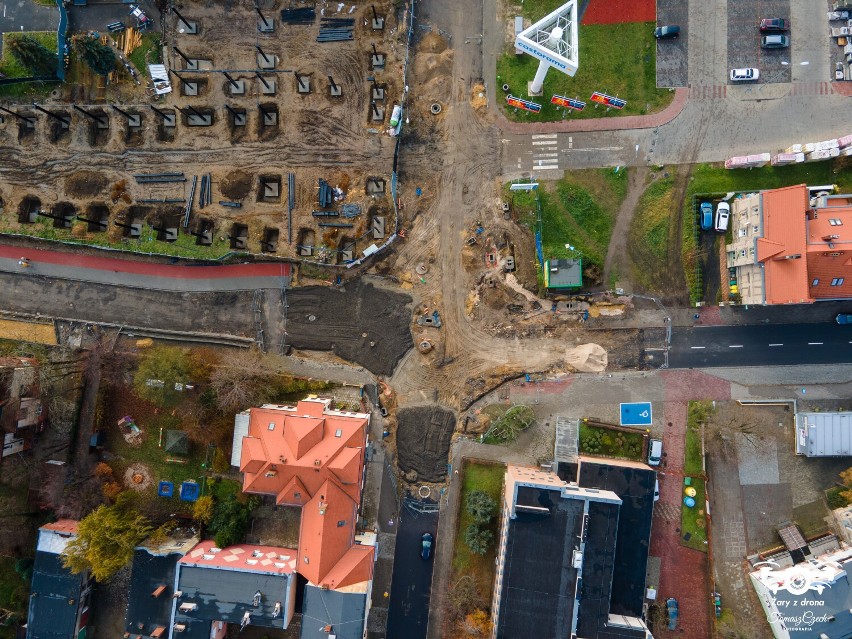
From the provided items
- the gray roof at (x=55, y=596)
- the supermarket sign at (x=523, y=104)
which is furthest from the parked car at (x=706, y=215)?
the gray roof at (x=55, y=596)

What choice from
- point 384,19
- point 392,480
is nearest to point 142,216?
point 384,19

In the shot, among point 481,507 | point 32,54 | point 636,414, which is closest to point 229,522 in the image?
point 481,507

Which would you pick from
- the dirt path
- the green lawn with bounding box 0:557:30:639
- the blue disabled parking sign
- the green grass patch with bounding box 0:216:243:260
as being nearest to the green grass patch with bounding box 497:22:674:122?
the dirt path

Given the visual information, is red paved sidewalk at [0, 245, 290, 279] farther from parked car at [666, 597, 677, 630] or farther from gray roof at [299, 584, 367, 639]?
parked car at [666, 597, 677, 630]

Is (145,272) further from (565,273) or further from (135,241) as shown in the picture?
(565,273)

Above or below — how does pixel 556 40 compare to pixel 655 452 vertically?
above

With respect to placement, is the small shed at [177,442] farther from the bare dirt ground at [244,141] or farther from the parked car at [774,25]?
the parked car at [774,25]
